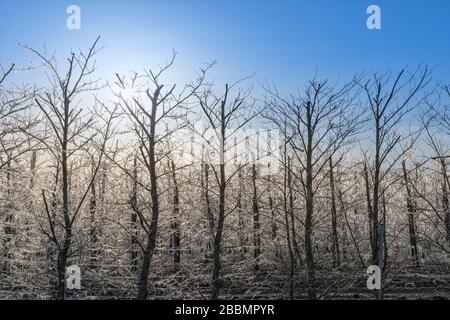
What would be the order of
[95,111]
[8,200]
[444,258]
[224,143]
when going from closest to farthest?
[95,111] < [224,143] < [8,200] < [444,258]

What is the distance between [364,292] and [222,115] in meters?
9.19

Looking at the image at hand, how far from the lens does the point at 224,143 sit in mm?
9203

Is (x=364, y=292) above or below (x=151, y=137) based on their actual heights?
below

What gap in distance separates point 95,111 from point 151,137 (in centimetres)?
143

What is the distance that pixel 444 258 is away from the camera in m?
22.8
